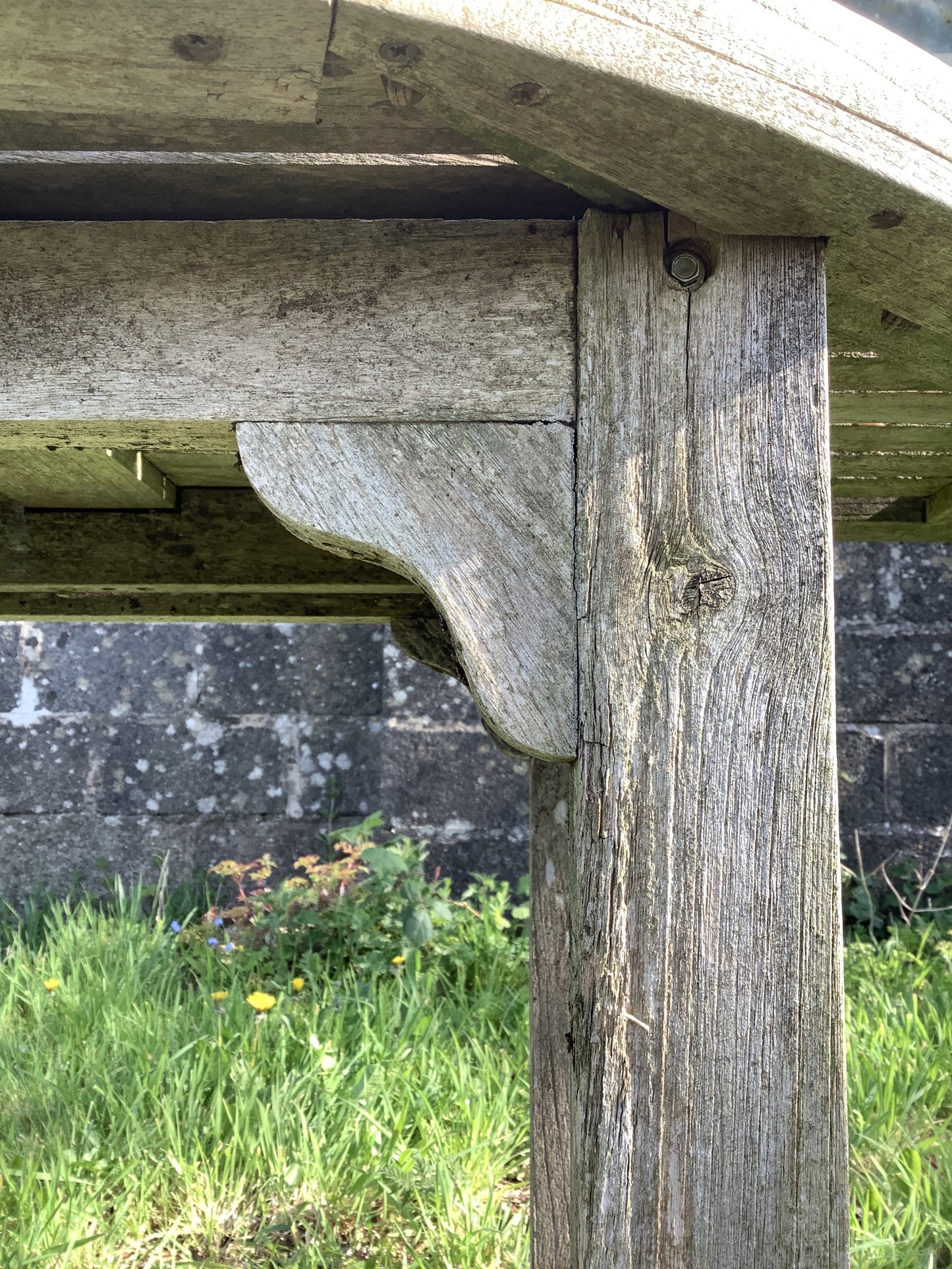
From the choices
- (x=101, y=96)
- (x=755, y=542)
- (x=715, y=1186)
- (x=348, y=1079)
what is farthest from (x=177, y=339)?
(x=348, y=1079)

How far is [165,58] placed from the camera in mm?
746

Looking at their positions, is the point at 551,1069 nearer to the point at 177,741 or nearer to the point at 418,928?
the point at 418,928

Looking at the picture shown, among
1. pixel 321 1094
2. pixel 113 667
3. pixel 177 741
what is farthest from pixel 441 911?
pixel 113 667

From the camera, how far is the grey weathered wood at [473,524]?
0.90 m

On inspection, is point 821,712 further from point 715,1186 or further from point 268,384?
point 268,384

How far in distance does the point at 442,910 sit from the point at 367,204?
97.0 inches

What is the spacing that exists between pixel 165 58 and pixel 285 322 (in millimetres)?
237

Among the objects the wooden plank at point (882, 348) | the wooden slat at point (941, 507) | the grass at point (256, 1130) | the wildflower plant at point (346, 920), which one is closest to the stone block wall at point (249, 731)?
the wildflower plant at point (346, 920)

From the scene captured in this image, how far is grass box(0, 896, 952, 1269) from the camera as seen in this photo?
6.18 ft

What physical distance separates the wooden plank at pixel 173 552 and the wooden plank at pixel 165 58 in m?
1.16

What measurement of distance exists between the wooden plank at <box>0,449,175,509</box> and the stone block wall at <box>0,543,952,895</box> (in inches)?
69.3

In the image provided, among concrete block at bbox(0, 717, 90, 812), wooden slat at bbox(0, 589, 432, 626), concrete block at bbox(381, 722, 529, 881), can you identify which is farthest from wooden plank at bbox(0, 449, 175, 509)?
concrete block at bbox(0, 717, 90, 812)

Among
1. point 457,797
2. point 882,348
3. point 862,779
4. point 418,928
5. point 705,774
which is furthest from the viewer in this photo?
point 862,779

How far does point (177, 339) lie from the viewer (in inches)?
36.6
